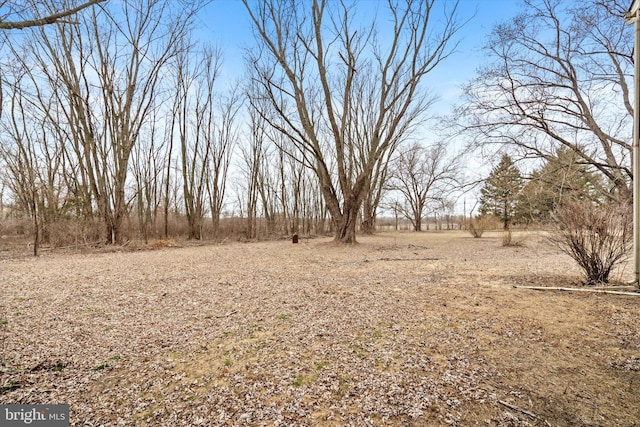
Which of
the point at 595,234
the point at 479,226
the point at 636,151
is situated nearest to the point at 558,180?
the point at 636,151

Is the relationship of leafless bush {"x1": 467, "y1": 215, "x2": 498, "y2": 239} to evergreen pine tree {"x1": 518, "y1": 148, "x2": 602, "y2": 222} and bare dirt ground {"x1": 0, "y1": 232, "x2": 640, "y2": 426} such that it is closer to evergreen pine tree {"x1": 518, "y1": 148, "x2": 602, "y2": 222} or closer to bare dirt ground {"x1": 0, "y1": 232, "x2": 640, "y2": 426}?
evergreen pine tree {"x1": 518, "y1": 148, "x2": 602, "y2": 222}

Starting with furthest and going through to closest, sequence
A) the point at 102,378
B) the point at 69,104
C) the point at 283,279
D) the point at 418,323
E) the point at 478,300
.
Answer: the point at 69,104 < the point at 283,279 < the point at 478,300 < the point at 418,323 < the point at 102,378

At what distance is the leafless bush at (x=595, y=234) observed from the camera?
14.8ft

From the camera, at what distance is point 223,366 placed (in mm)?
2344

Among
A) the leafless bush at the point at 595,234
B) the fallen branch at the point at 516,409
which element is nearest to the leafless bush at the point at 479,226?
the leafless bush at the point at 595,234

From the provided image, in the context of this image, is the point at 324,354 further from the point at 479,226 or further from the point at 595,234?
the point at 479,226

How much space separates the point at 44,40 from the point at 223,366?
1466 centimetres

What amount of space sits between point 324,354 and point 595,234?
15.3 feet

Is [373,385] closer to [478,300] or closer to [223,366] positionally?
[223,366]

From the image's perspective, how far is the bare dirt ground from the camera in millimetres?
1813

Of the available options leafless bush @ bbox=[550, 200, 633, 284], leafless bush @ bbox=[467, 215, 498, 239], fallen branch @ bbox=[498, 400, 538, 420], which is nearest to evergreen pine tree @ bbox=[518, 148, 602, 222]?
leafless bush @ bbox=[550, 200, 633, 284]

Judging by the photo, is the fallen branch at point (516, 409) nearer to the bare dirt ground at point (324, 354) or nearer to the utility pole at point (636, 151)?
the bare dirt ground at point (324, 354)

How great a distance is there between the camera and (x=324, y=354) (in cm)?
252

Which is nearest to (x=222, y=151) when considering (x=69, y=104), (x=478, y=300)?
(x=69, y=104)
